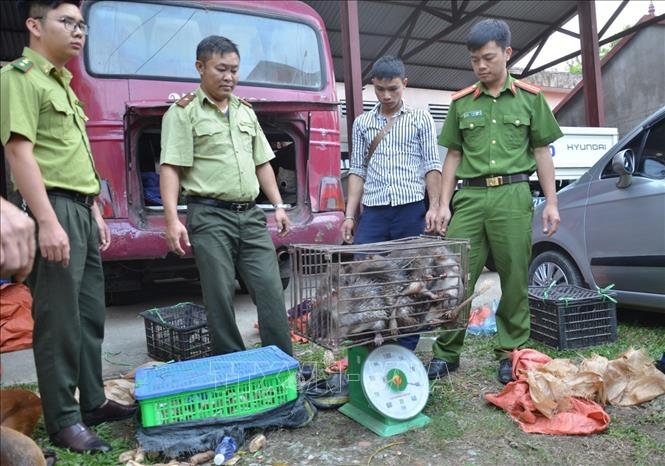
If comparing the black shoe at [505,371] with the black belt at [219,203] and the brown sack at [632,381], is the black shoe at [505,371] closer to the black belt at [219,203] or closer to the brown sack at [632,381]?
the brown sack at [632,381]

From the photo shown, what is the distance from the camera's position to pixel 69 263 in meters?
2.36

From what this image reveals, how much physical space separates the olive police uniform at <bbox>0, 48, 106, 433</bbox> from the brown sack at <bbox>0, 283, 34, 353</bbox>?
191cm

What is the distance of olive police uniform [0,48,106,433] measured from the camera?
226 centimetres

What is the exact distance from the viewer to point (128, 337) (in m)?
4.44

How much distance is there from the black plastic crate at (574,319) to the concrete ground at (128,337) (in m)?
0.54

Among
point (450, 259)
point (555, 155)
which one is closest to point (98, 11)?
point (450, 259)

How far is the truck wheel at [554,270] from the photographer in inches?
179

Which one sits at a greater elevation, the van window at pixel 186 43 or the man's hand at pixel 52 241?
the van window at pixel 186 43

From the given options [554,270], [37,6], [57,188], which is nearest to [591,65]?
[554,270]

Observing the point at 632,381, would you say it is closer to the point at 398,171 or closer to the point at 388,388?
the point at 388,388

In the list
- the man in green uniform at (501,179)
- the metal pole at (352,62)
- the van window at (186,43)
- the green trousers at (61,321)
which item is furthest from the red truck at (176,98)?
the green trousers at (61,321)

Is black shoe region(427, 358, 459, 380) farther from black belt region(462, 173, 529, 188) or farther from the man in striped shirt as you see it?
black belt region(462, 173, 529, 188)

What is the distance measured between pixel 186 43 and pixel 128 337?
2.55m

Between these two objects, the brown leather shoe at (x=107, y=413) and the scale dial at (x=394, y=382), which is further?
the brown leather shoe at (x=107, y=413)
